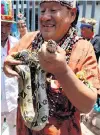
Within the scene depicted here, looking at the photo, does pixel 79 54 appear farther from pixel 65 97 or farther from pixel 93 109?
pixel 93 109

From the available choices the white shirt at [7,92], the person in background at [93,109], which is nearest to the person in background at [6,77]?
the white shirt at [7,92]

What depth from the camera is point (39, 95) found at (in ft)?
3.71

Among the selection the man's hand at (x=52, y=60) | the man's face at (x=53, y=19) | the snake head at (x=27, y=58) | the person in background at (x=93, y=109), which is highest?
the man's face at (x=53, y=19)

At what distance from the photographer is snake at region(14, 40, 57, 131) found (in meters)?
1.13

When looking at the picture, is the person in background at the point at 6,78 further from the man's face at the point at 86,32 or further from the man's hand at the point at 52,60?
the man's face at the point at 86,32

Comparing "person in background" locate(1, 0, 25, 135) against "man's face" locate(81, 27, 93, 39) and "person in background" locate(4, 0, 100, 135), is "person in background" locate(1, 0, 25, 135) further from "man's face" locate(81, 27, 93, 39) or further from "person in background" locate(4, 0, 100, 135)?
"man's face" locate(81, 27, 93, 39)

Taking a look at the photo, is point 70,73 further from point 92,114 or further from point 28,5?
point 28,5

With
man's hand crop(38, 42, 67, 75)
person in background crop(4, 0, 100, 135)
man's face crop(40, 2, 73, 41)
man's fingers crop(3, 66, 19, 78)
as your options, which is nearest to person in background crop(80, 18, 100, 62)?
person in background crop(4, 0, 100, 135)

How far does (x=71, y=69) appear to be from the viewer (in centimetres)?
107

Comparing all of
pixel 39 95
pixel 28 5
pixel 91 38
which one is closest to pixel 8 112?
pixel 39 95

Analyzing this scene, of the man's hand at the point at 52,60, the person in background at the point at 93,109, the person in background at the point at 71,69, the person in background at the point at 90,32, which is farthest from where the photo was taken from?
the person in background at the point at 90,32

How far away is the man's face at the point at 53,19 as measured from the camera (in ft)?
3.83

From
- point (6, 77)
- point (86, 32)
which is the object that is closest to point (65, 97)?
point (6, 77)

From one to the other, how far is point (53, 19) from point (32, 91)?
1.10 ft
